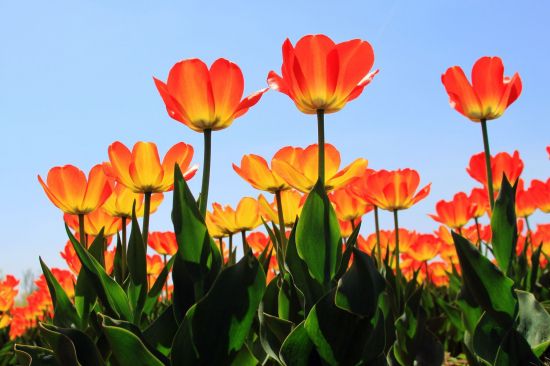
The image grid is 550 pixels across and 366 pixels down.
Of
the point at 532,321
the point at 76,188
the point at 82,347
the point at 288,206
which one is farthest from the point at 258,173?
the point at 532,321

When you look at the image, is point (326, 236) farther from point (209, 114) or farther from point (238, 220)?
point (238, 220)

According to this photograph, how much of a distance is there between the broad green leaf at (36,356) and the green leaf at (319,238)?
0.75 metres

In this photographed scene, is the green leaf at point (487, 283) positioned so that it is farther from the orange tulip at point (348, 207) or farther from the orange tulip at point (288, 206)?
the orange tulip at point (348, 207)

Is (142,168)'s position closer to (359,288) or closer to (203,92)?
(203,92)

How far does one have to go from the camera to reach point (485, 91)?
2.00 m

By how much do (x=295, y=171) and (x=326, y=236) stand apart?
407 millimetres

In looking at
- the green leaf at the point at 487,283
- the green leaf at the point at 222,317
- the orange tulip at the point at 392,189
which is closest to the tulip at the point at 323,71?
the green leaf at the point at 222,317

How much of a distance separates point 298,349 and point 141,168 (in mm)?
721

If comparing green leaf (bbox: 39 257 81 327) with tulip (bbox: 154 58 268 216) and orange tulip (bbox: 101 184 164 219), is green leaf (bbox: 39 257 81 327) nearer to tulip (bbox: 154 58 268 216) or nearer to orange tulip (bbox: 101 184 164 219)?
orange tulip (bbox: 101 184 164 219)

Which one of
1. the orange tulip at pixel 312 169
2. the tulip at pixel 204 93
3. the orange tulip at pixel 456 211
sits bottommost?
the orange tulip at pixel 456 211

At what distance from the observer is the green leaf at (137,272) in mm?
1547

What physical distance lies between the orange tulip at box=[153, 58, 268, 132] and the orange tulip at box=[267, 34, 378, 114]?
0.14 metres

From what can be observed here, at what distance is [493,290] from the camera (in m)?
1.71

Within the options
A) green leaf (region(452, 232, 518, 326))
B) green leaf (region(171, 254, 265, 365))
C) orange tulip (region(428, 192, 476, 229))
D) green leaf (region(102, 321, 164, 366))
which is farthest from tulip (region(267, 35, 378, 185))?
orange tulip (region(428, 192, 476, 229))
